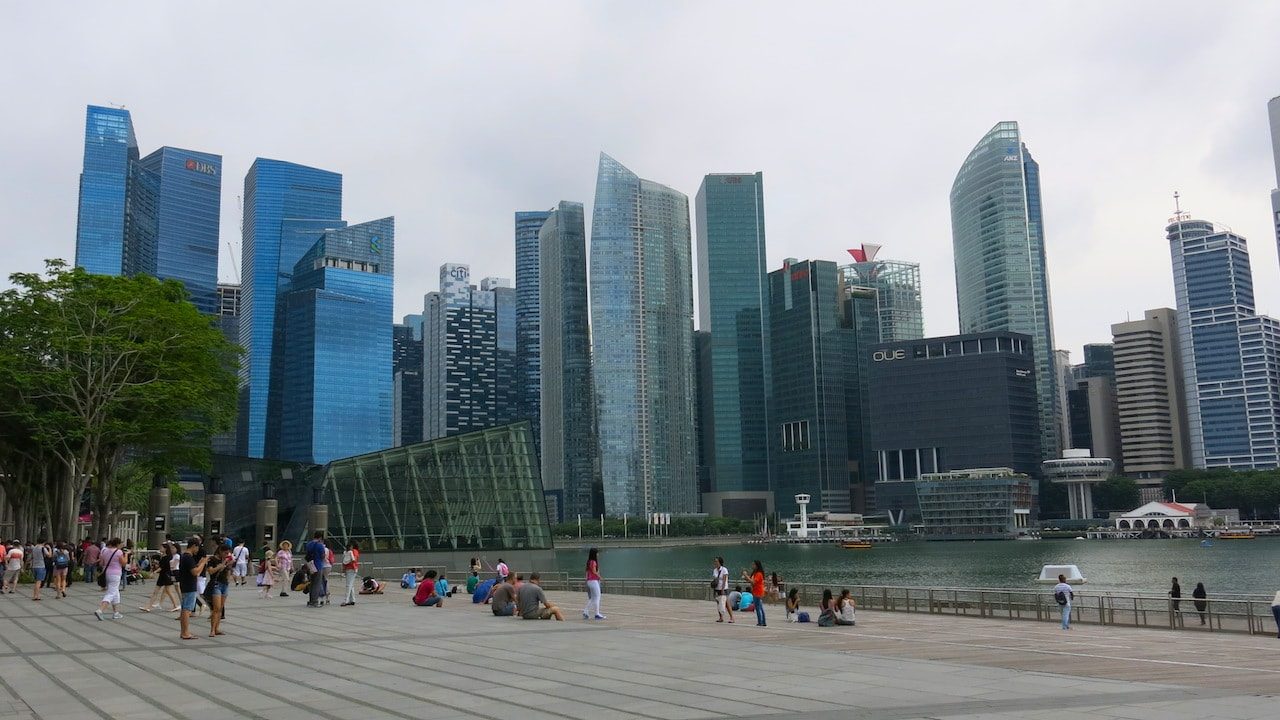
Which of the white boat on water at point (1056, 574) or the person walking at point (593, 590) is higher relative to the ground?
the person walking at point (593, 590)

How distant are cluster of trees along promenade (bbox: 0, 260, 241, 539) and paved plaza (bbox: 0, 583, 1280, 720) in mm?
21077

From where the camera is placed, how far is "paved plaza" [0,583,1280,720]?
12.7 metres

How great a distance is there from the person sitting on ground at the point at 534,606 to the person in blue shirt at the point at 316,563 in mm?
6025

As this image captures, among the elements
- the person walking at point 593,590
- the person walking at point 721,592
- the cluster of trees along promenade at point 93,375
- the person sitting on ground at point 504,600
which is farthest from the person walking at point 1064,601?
the cluster of trees along promenade at point 93,375

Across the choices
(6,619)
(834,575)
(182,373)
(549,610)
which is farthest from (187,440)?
(834,575)

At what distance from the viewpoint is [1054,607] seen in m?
29.0

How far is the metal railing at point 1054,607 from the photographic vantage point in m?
25.3

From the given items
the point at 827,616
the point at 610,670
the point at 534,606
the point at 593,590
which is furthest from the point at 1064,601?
the point at 610,670

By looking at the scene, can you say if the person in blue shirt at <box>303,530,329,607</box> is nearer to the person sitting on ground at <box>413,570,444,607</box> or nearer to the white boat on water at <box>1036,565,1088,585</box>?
the person sitting on ground at <box>413,570,444,607</box>

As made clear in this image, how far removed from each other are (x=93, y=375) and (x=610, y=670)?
3779 cm

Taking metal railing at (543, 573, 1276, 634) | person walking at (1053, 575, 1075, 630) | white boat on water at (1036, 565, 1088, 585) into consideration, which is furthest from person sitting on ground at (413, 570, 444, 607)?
white boat on water at (1036, 565, 1088, 585)

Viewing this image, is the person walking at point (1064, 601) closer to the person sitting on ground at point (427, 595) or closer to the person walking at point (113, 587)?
the person sitting on ground at point (427, 595)

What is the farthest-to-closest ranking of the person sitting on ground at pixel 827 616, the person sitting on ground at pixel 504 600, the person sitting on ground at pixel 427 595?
the person sitting on ground at pixel 427 595 < the person sitting on ground at pixel 504 600 < the person sitting on ground at pixel 827 616

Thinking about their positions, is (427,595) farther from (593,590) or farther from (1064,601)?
(1064,601)
